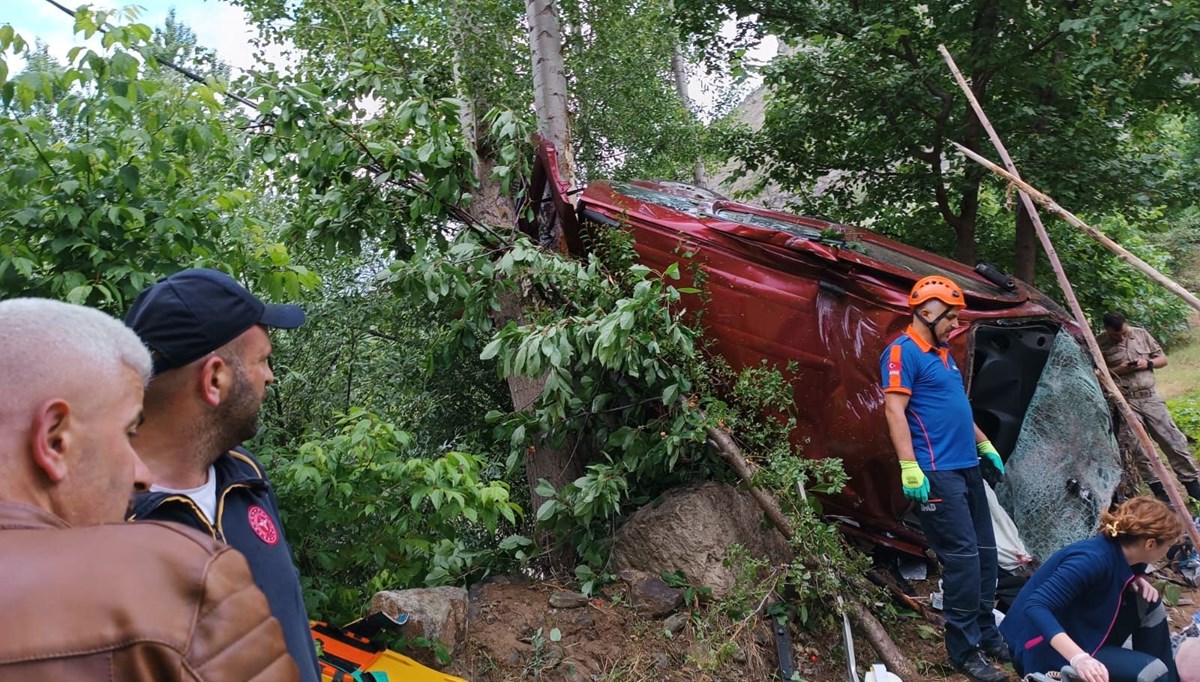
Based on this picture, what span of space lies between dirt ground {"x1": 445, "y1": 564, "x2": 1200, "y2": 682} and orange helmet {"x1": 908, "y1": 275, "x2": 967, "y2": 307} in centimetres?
172

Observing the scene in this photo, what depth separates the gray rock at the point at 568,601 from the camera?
4.46m

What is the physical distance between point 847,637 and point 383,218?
330cm

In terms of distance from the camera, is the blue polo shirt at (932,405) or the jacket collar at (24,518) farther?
the blue polo shirt at (932,405)

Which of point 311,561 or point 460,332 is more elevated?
point 460,332

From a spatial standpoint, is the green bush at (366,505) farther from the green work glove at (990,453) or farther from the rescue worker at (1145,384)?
the rescue worker at (1145,384)

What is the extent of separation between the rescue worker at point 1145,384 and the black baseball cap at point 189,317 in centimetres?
674

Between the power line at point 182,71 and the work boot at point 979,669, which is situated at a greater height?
the power line at point 182,71

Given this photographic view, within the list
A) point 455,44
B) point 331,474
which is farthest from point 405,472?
point 455,44

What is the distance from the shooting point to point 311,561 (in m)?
4.22

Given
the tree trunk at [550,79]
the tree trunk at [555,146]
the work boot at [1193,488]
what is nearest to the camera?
the tree trunk at [555,146]

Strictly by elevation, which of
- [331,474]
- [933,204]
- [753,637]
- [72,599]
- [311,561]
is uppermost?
[72,599]

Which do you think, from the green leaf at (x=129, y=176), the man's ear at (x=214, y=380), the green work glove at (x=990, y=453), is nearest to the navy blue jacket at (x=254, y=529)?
the man's ear at (x=214, y=380)

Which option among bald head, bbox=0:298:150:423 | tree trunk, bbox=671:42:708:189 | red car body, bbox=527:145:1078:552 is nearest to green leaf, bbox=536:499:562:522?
red car body, bbox=527:145:1078:552

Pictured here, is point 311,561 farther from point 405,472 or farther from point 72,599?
point 72,599
